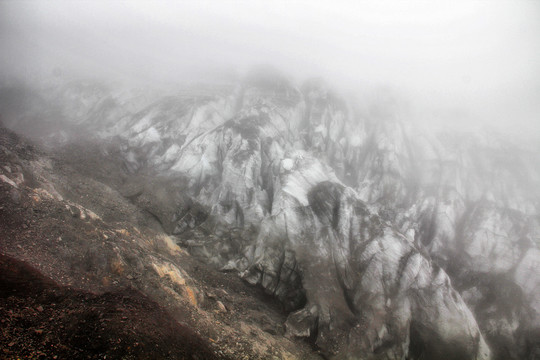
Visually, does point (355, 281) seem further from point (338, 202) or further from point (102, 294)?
point (102, 294)

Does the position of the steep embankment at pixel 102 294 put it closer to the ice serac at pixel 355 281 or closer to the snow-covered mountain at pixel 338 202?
the ice serac at pixel 355 281

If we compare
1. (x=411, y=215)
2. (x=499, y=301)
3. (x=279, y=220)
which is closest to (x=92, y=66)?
(x=279, y=220)

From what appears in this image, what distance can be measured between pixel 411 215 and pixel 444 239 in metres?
5.71

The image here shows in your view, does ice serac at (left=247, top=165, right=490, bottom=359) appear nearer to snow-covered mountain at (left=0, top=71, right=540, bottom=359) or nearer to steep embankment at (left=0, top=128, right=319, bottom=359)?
snow-covered mountain at (left=0, top=71, right=540, bottom=359)

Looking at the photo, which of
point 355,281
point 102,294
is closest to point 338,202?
point 355,281

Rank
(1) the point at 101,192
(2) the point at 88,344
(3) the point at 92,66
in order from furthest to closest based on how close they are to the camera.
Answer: (3) the point at 92,66 < (1) the point at 101,192 < (2) the point at 88,344

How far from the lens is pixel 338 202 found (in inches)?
1334

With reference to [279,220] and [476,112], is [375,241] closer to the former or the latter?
[279,220]

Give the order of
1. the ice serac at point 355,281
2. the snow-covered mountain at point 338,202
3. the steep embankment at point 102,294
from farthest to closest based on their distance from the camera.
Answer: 1. the snow-covered mountain at point 338,202
2. the ice serac at point 355,281
3. the steep embankment at point 102,294

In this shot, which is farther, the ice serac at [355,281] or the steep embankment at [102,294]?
the ice serac at [355,281]

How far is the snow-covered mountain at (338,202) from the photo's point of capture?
24828 millimetres

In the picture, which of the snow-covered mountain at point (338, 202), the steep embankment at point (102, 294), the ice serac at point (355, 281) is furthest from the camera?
the snow-covered mountain at point (338, 202)

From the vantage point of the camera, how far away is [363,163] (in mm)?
52188

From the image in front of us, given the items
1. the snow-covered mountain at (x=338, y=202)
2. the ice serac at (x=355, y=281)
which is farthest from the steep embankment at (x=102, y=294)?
the snow-covered mountain at (x=338, y=202)
